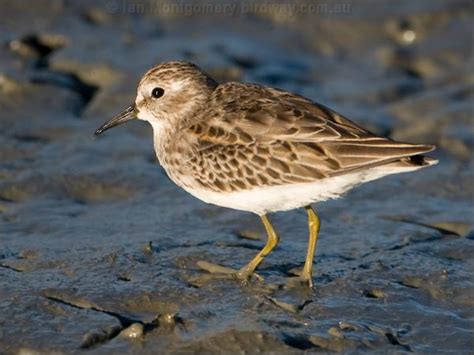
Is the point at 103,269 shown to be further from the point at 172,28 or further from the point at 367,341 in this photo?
the point at 172,28

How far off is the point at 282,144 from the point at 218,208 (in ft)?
6.32

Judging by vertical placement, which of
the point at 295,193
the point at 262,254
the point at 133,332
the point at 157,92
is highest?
the point at 157,92

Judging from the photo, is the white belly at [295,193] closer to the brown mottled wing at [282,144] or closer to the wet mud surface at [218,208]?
the brown mottled wing at [282,144]

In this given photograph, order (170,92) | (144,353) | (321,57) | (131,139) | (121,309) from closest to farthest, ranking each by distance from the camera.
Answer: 1. (144,353)
2. (121,309)
3. (170,92)
4. (131,139)
5. (321,57)

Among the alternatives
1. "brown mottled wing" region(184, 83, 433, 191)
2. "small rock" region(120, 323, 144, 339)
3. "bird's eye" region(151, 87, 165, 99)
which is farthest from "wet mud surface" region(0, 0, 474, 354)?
"bird's eye" region(151, 87, 165, 99)

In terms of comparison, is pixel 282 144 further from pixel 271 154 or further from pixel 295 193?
pixel 295 193

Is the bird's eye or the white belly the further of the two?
the bird's eye

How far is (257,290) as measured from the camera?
775cm

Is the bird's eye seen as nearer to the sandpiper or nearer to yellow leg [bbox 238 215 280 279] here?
the sandpiper

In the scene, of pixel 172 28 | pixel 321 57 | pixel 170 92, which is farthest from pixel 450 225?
pixel 172 28

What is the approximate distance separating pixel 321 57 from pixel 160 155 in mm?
5067

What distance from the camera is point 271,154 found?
7.63 meters

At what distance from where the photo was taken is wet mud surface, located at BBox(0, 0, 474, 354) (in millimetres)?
7176

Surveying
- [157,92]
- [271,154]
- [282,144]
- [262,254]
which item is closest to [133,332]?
[262,254]
